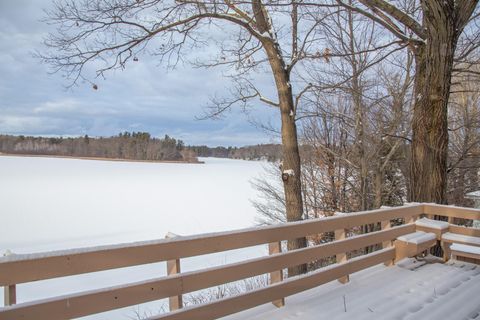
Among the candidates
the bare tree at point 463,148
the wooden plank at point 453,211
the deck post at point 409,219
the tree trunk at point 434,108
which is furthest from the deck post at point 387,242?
the bare tree at point 463,148

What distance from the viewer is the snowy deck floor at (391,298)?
11.3 feet

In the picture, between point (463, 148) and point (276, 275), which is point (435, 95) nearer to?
point (276, 275)

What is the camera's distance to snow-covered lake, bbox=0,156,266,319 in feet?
41.2

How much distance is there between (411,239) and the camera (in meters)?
4.94

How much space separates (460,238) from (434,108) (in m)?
2.25

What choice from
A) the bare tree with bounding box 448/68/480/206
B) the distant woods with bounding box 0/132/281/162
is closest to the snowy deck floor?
the bare tree with bounding box 448/68/480/206

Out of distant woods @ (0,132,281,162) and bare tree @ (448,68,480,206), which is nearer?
bare tree @ (448,68,480,206)

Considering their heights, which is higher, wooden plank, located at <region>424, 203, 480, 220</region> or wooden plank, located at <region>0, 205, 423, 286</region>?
wooden plank, located at <region>0, 205, 423, 286</region>

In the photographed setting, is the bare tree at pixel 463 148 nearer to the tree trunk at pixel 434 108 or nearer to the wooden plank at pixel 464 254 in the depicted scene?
the tree trunk at pixel 434 108

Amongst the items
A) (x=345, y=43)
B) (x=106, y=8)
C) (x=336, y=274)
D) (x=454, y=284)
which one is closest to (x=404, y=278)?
(x=454, y=284)

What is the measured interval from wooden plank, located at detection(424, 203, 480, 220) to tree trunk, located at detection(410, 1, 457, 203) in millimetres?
862

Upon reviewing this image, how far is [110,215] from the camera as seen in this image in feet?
83.2

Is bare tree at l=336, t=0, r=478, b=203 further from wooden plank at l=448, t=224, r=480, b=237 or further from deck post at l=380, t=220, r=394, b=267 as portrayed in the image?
deck post at l=380, t=220, r=394, b=267

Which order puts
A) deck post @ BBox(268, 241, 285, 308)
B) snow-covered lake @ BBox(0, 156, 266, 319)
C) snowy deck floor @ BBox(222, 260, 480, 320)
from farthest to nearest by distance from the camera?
snow-covered lake @ BBox(0, 156, 266, 319), deck post @ BBox(268, 241, 285, 308), snowy deck floor @ BBox(222, 260, 480, 320)
